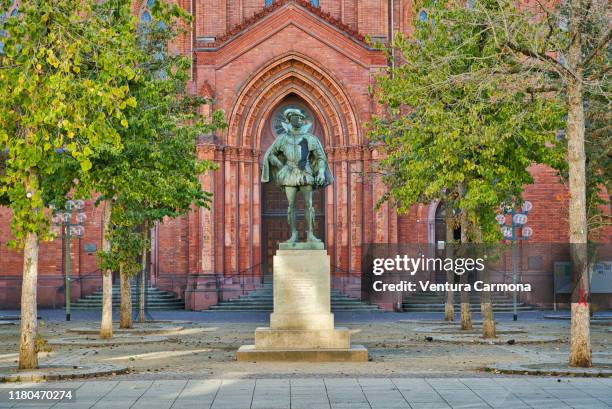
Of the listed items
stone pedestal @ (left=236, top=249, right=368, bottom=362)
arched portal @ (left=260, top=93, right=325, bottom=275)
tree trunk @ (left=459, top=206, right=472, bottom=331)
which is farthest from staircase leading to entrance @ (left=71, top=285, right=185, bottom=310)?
stone pedestal @ (left=236, top=249, right=368, bottom=362)

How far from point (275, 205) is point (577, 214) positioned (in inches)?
1113

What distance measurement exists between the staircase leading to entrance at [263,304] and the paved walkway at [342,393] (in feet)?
82.0

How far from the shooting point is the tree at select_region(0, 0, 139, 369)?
47.8 feet

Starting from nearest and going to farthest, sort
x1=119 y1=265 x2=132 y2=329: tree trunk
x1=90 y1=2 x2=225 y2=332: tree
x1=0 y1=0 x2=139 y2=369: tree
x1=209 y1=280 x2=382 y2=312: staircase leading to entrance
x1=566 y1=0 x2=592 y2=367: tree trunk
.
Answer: x1=0 y1=0 x2=139 y2=369: tree < x1=566 y1=0 x2=592 y2=367: tree trunk < x1=90 y1=2 x2=225 y2=332: tree < x1=119 y1=265 x2=132 y2=329: tree trunk < x1=209 y1=280 x2=382 y2=312: staircase leading to entrance

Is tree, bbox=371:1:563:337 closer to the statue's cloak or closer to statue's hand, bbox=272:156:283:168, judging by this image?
the statue's cloak

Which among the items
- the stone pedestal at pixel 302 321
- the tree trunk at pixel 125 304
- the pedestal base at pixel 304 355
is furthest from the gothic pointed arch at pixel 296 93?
the pedestal base at pixel 304 355

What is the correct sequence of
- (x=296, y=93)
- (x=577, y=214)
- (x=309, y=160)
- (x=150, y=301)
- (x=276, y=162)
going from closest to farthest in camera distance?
(x=577, y=214), (x=276, y=162), (x=309, y=160), (x=150, y=301), (x=296, y=93)

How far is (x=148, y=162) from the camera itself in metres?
23.6

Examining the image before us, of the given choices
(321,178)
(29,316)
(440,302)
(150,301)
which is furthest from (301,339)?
(440,302)

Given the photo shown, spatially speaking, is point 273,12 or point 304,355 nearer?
point 304,355

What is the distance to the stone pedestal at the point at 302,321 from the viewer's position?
18938 millimetres

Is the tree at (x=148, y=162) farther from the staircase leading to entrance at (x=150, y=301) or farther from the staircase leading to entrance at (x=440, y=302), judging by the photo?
the staircase leading to entrance at (x=440, y=302)

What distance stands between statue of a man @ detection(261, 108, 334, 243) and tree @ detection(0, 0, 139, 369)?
457cm

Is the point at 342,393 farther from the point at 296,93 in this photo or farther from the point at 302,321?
the point at 296,93
